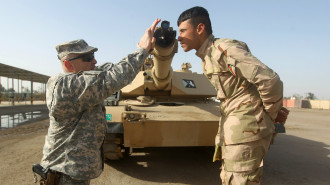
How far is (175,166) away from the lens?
5574 millimetres

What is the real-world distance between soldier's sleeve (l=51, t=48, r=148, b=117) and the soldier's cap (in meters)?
0.23

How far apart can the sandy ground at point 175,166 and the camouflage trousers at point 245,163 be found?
2957 millimetres

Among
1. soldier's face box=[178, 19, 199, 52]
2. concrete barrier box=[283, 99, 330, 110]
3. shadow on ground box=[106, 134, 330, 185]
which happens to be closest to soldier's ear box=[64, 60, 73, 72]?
soldier's face box=[178, 19, 199, 52]

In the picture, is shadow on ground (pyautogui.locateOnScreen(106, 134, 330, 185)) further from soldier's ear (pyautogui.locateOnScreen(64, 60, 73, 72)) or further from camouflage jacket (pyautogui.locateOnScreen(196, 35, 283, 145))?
soldier's ear (pyautogui.locateOnScreen(64, 60, 73, 72))

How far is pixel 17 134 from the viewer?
9164 millimetres

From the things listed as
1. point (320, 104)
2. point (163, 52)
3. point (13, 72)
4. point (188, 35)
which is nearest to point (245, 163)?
point (188, 35)

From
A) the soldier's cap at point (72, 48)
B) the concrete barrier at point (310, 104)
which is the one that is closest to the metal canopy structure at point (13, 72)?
the soldier's cap at point (72, 48)

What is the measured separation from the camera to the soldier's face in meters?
1.95

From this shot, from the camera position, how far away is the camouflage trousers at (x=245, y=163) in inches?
65.2

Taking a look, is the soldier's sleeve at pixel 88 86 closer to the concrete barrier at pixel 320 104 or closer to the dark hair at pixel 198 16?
the dark hair at pixel 198 16

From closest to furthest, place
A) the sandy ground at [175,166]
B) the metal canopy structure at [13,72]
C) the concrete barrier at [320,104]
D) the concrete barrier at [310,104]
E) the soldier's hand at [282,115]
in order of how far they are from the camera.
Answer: the soldier's hand at [282,115], the sandy ground at [175,166], the metal canopy structure at [13,72], the concrete barrier at [320,104], the concrete barrier at [310,104]

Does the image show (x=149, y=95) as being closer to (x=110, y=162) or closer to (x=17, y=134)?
(x=110, y=162)

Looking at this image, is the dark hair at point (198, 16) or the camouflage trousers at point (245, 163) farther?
the dark hair at point (198, 16)

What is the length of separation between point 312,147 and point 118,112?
6377 millimetres
